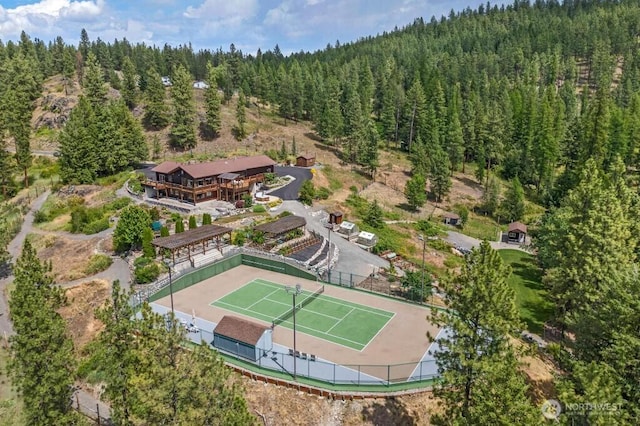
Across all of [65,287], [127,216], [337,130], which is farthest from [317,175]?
[65,287]

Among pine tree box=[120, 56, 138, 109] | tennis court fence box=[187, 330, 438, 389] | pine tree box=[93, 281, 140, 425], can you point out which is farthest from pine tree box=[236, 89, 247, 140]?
pine tree box=[93, 281, 140, 425]

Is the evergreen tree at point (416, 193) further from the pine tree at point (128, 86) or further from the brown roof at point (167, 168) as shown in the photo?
the pine tree at point (128, 86)

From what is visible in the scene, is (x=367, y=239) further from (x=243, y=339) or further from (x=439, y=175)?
(x=243, y=339)

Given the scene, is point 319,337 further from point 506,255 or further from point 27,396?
point 506,255

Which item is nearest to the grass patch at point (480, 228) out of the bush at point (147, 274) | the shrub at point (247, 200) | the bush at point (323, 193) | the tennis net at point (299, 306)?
the bush at point (323, 193)

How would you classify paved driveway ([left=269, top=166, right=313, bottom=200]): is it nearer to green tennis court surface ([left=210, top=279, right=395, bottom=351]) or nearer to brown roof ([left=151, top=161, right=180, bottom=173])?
brown roof ([left=151, top=161, right=180, bottom=173])
